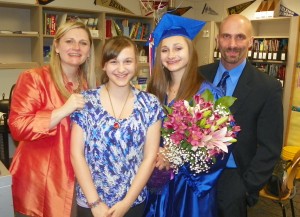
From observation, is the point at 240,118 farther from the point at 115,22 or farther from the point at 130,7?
the point at 130,7

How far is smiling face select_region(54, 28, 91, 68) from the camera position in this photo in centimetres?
167

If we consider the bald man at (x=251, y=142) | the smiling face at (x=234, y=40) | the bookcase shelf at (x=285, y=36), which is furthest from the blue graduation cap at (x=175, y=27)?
the bookcase shelf at (x=285, y=36)

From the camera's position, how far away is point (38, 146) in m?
1.61

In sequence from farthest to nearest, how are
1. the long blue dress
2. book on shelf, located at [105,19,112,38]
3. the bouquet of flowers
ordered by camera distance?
book on shelf, located at [105,19,112,38], the long blue dress, the bouquet of flowers

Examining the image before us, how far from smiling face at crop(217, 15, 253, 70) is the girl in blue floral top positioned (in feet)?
2.14

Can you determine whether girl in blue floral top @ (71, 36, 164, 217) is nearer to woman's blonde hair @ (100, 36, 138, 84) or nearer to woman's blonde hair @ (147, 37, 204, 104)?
woman's blonde hair @ (100, 36, 138, 84)

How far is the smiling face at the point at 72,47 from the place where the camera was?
5.47 feet

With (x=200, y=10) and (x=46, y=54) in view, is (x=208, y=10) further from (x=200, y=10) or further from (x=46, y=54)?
(x=46, y=54)

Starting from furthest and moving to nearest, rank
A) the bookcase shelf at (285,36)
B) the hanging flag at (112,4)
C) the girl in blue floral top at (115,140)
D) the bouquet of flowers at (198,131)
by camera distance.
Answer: the hanging flag at (112,4)
the bookcase shelf at (285,36)
the girl in blue floral top at (115,140)
the bouquet of flowers at (198,131)

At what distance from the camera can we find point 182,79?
174 centimetres

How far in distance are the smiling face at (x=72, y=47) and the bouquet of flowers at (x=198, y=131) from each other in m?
0.63

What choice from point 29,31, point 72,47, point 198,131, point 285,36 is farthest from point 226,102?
point 285,36

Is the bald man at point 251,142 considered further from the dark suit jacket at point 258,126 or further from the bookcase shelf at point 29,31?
the bookcase shelf at point 29,31

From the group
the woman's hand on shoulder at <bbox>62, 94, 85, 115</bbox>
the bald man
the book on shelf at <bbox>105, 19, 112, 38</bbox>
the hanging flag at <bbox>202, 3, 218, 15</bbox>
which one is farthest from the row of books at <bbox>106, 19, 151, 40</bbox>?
the woman's hand on shoulder at <bbox>62, 94, 85, 115</bbox>
